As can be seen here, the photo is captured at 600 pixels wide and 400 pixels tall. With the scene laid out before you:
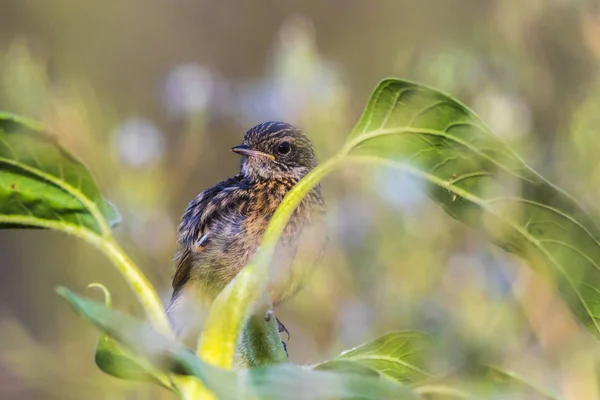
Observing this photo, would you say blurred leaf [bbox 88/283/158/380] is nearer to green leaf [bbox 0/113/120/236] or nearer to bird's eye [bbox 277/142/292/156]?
green leaf [bbox 0/113/120/236]

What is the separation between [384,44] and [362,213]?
2869mm

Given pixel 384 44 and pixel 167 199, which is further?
pixel 384 44

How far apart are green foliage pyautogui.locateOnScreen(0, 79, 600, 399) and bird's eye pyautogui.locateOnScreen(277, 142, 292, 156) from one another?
114 cm

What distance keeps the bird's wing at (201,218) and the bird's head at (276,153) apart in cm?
21

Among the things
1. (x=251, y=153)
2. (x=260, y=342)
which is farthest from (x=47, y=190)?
(x=251, y=153)

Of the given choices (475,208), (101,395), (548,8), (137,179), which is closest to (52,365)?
(101,395)

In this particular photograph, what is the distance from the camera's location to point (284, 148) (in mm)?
1533

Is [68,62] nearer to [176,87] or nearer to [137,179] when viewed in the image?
[176,87]

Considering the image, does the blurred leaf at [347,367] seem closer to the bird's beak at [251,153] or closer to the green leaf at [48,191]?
the green leaf at [48,191]

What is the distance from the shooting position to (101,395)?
1027 mm

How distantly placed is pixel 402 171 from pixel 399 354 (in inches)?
4.1

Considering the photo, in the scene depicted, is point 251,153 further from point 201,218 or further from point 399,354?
point 399,354

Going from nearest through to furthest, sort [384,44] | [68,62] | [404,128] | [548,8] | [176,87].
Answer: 1. [404,128]
2. [548,8]
3. [176,87]
4. [384,44]
5. [68,62]

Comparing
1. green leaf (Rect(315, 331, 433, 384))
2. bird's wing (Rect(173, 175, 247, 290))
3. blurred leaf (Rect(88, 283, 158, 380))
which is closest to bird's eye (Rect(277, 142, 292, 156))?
bird's wing (Rect(173, 175, 247, 290))
